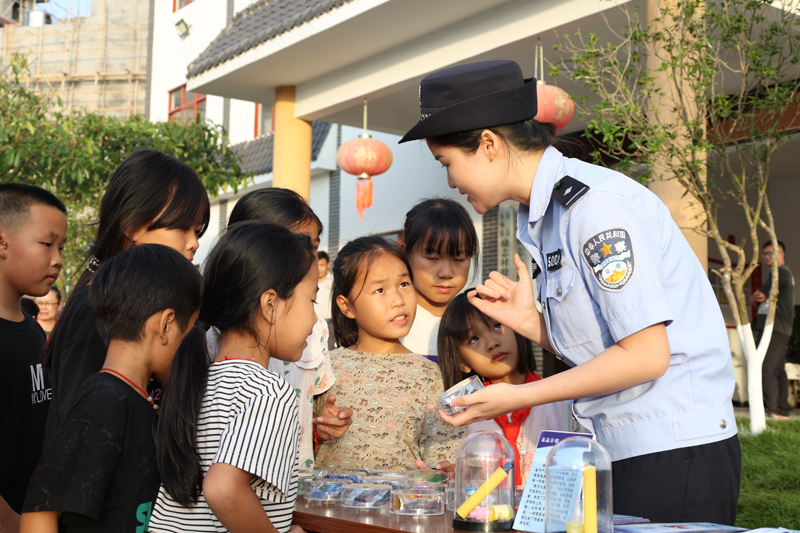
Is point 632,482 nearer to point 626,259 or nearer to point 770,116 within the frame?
point 626,259

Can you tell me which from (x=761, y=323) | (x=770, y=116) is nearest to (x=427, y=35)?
(x=770, y=116)

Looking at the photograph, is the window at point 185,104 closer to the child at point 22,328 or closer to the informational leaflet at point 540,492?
the child at point 22,328

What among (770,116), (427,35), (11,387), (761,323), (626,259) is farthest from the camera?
(761,323)

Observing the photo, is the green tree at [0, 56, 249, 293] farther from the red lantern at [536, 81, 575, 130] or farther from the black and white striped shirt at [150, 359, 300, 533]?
the black and white striped shirt at [150, 359, 300, 533]

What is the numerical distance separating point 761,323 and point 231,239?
865cm

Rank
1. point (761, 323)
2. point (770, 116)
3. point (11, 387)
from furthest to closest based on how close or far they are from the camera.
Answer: point (761, 323)
point (770, 116)
point (11, 387)

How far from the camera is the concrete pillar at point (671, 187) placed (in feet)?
18.2

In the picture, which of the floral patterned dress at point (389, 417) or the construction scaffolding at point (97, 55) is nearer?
the floral patterned dress at point (389, 417)

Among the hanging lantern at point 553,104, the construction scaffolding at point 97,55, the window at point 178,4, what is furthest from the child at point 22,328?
the construction scaffolding at point 97,55

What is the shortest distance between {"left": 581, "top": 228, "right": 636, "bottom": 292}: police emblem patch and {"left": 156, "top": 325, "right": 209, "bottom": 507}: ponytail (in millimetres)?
931

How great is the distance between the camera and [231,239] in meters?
1.98

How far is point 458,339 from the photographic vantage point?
121 inches

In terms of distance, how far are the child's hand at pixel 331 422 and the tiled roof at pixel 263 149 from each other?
9.64 meters

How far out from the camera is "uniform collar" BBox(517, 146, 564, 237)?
75.5 inches
